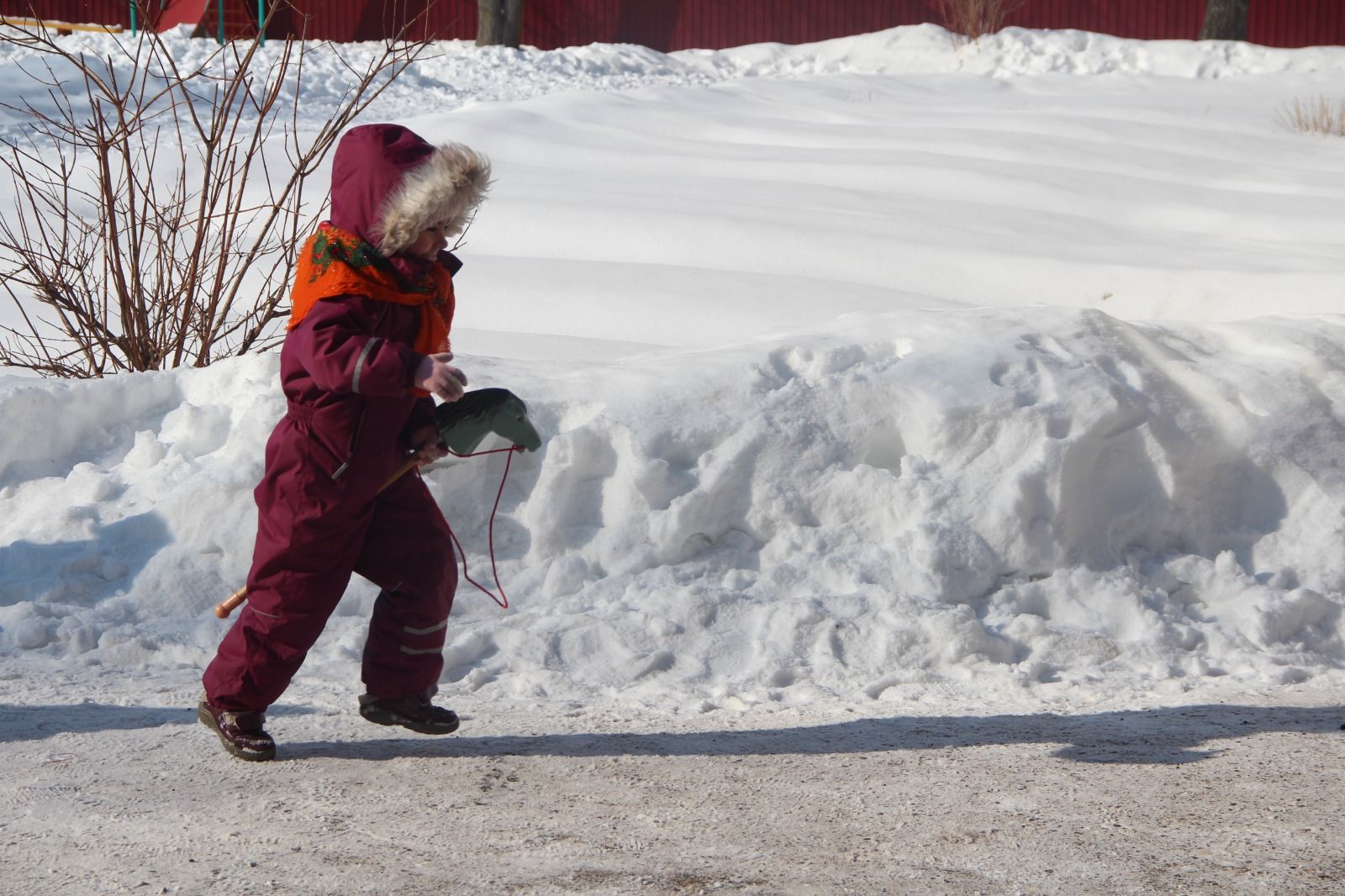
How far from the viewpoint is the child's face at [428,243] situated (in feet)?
9.21

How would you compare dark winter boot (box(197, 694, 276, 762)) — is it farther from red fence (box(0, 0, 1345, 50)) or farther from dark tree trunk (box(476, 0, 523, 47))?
red fence (box(0, 0, 1345, 50))

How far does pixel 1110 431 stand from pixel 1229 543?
503 millimetres

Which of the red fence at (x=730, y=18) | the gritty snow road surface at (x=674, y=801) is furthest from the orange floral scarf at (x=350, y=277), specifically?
the red fence at (x=730, y=18)

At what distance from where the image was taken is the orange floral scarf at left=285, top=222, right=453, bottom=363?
276cm

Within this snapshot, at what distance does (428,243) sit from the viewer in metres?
2.83

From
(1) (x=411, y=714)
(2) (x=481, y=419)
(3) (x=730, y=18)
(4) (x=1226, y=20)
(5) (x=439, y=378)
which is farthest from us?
(3) (x=730, y=18)

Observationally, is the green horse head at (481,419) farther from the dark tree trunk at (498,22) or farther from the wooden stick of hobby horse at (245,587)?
the dark tree trunk at (498,22)

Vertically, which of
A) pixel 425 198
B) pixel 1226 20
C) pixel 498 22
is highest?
pixel 1226 20

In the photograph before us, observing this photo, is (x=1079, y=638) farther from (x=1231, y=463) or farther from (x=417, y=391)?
(x=417, y=391)

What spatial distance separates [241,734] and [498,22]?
15.3 metres

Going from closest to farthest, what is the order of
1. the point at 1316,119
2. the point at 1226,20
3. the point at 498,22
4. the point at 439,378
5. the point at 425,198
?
the point at 439,378 < the point at 425,198 < the point at 1316,119 < the point at 1226,20 < the point at 498,22

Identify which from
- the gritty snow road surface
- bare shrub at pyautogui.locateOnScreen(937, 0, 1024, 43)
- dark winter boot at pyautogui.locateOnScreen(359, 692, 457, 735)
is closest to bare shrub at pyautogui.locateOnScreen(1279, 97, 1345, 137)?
bare shrub at pyautogui.locateOnScreen(937, 0, 1024, 43)

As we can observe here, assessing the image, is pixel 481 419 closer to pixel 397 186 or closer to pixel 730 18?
pixel 397 186

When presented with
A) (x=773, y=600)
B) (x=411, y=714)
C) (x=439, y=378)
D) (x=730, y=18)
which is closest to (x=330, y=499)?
(x=439, y=378)
